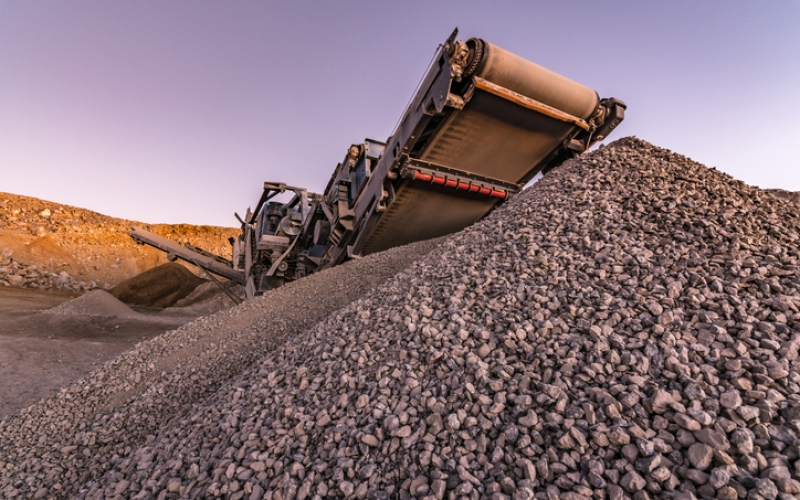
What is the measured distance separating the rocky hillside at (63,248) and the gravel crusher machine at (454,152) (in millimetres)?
16959

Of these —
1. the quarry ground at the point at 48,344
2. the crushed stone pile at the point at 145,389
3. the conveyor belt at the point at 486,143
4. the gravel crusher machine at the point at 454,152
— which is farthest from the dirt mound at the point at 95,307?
the conveyor belt at the point at 486,143

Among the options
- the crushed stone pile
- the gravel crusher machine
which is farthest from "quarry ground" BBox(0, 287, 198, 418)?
the gravel crusher machine

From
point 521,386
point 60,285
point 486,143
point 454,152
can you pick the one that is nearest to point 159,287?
point 60,285

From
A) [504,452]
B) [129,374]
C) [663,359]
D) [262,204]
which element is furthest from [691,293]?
[262,204]

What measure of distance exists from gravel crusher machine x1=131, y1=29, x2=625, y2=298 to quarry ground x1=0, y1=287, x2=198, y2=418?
3.94 m

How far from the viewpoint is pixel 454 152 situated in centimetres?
568

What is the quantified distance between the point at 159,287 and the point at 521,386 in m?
20.3

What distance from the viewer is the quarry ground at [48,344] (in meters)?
5.05

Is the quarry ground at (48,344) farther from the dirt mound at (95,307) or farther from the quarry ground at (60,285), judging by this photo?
the dirt mound at (95,307)

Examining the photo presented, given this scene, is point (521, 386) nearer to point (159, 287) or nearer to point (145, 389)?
point (145, 389)

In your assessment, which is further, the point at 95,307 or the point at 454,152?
the point at 95,307

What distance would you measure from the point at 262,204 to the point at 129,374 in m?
6.19

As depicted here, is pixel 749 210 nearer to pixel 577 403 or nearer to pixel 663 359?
pixel 663 359

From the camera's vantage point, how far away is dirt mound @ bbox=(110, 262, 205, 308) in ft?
55.7
